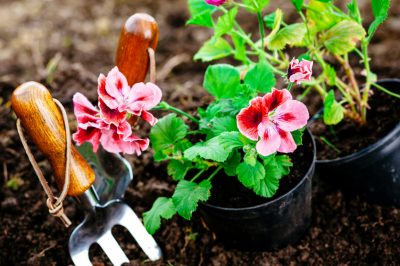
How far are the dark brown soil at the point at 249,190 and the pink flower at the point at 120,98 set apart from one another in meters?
0.35

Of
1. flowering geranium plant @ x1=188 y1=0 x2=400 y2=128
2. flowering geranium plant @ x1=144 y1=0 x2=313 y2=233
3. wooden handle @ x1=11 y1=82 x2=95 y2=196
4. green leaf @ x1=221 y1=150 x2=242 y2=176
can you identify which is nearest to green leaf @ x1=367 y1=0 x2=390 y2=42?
flowering geranium plant @ x1=188 y1=0 x2=400 y2=128

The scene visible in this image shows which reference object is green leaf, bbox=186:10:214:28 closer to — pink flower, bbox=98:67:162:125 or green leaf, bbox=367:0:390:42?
pink flower, bbox=98:67:162:125

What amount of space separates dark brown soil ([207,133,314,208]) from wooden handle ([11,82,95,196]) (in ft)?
1.17

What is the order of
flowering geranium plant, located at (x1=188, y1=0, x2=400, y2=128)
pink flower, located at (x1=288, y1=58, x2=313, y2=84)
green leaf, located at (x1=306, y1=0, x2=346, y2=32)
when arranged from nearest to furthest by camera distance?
pink flower, located at (x1=288, y1=58, x2=313, y2=84) → flowering geranium plant, located at (x1=188, y1=0, x2=400, y2=128) → green leaf, located at (x1=306, y1=0, x2=346, y2=32)

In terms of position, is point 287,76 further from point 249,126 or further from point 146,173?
point 146,173

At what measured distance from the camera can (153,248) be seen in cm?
147

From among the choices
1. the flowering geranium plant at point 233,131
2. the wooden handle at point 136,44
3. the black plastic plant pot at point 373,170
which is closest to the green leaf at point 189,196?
the flowering geranium plant at point 233,131

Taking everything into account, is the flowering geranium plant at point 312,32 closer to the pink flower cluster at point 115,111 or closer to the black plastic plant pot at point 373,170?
the black plastic plant pot at point 373,170

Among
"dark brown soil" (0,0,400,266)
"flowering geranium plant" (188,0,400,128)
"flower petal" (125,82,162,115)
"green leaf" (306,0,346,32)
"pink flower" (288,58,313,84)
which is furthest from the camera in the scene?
"dark brown soil" (0,0,400,266)

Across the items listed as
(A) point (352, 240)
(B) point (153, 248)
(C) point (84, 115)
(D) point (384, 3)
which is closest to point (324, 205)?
(A) point (352, 240)

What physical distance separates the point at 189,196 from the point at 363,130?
2.20 ft

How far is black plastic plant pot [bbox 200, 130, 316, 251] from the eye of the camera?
1306 millimetres

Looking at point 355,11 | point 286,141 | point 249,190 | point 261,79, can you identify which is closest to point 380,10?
point 355,11

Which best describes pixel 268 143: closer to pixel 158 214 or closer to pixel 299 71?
pixel 299 71
